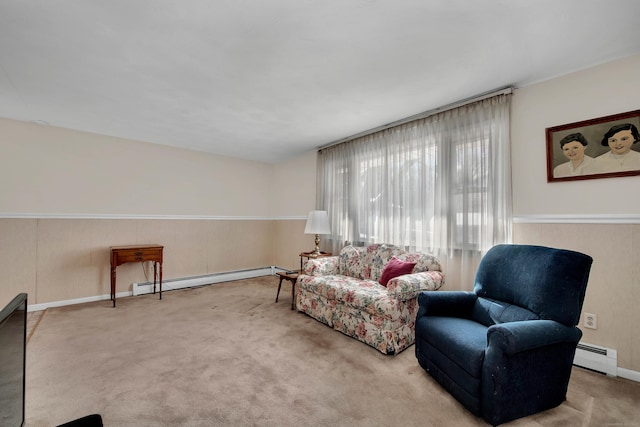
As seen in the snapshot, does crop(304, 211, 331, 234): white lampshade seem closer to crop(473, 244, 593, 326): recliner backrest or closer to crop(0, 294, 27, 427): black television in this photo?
crop(473, 244, 593, 326): recliner backrest

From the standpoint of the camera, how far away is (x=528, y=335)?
162 centimetres

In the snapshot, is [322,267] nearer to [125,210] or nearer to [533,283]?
[533,283]

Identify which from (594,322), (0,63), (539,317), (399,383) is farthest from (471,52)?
(0,63)

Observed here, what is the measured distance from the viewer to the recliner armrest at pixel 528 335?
5.19ft

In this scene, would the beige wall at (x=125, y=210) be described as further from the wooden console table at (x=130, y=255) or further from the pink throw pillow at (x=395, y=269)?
the pink throw pillow at (x=395, y=269)

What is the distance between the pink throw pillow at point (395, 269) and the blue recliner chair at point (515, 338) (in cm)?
70

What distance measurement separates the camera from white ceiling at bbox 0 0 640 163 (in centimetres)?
169

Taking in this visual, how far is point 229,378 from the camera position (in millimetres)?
2119

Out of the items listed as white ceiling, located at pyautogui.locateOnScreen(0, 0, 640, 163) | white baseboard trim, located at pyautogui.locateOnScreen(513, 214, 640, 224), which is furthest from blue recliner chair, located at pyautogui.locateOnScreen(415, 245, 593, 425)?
white ceiling, located at pyautogui.locateOnScreen(0, 0, 640, 163)

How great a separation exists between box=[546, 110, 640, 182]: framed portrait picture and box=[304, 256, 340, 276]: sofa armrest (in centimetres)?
246

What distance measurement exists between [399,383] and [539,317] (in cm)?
105

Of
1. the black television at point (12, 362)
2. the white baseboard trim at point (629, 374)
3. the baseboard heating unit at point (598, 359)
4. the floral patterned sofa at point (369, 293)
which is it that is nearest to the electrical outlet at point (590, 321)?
the baseboard heating unit at point (598, 359)

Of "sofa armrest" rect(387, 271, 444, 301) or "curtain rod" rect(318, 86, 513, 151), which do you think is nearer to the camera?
"sofa armrest" rect(387, 271, 444, 301)

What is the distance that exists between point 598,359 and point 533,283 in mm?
1006
